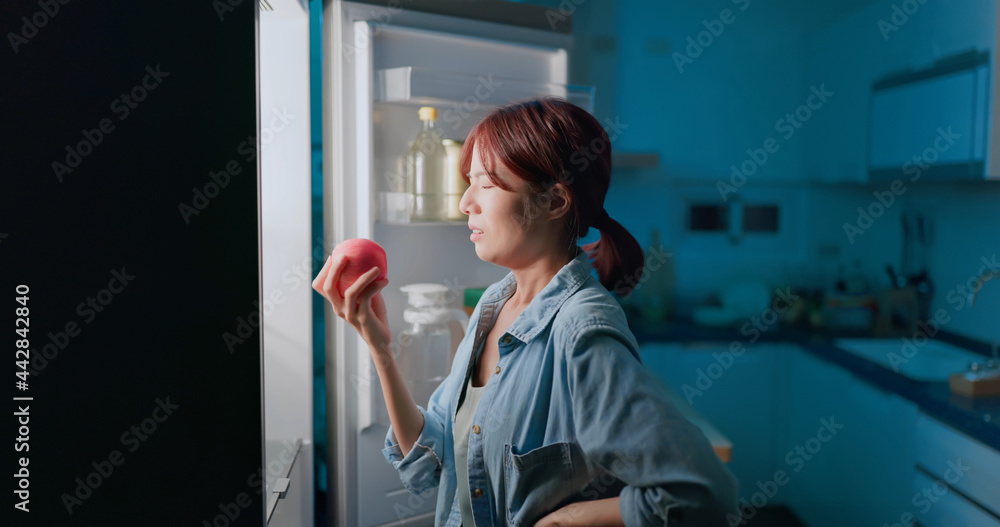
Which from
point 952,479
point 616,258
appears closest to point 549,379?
point 616,258

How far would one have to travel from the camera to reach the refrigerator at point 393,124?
1129 mm

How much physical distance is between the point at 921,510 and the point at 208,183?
1.60 metres

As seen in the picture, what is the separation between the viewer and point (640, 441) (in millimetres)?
602

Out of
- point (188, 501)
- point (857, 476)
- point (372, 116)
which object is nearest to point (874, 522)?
point (857, 476)

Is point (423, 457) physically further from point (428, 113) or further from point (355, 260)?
point (428, 113)

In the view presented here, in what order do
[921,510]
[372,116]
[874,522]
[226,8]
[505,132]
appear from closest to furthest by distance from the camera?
1. [226,8]
2. [505,132]
3. [372,116]
4. [921,510]
5. [874,522]

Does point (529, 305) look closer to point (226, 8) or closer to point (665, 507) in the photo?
point (665, 507)

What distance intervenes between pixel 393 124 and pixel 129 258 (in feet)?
2.40

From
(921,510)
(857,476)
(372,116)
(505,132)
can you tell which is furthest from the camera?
(857,476)

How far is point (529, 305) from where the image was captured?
729 millimetres

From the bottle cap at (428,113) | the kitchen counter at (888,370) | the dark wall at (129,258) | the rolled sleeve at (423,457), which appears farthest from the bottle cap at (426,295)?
the kitchen counter at (888,370)

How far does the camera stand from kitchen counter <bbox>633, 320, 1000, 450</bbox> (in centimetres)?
133

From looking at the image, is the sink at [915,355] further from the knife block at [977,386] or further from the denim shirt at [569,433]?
the denim shirt at [569,433]

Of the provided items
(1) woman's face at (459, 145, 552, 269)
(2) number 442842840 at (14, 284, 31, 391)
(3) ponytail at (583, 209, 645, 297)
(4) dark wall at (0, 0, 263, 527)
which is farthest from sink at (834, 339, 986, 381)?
(2) number 442842840 at (14, 284, 31, 391)
